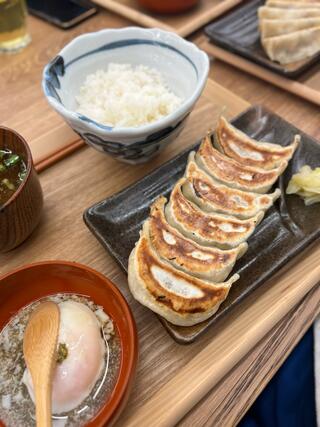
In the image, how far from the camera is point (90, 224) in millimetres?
1299

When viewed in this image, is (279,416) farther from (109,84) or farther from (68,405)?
(109,84)

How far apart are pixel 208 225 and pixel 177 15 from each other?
1.44m

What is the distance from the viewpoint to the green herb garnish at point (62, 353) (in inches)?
38.5

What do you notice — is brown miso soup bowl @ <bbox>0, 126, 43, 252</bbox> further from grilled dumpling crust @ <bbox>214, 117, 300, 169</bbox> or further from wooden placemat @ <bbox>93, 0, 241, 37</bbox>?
wooden placemat @ <bbox>93, 0, 241, 37</bbox>

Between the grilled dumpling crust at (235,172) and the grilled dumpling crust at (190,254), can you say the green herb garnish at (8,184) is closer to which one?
the grilled dumpling crust at (190,254)

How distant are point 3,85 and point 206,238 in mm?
1300

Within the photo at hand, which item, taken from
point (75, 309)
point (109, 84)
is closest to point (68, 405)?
point (75, 309)

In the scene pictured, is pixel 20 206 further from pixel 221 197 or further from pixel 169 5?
pixel 169 5

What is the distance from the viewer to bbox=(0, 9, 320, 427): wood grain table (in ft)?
3.45

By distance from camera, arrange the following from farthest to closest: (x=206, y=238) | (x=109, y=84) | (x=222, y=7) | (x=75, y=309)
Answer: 1. (x=222, y=7)
2. (x=109, y=84)
3. (x=206, y=238)
4. (x=75, y=309)

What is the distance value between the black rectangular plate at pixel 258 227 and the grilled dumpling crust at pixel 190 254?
7cm

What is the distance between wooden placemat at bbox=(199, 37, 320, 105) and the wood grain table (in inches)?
1.7

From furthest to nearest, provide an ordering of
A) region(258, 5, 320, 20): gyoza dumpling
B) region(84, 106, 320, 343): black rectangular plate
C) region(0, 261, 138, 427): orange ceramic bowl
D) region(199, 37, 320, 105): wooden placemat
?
region(258, 5, 320, 20): gyoza dumpling → region(199, 37, 320, 105): wooden placemat → region(84, 106, 320, 343): black rectangular plate → region(0, 261, 138, 427): orange ceramic bowl

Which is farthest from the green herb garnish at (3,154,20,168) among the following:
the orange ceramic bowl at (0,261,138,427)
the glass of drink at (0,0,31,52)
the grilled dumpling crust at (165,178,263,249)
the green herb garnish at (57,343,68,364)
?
the glass of drink at (0,0,31,52)
